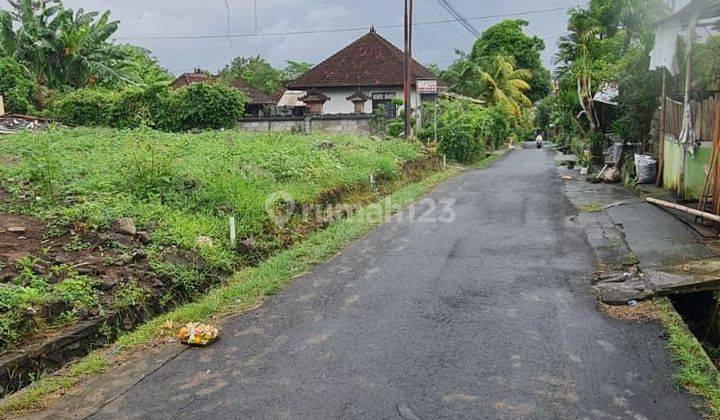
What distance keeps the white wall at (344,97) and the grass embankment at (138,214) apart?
18.7 metres

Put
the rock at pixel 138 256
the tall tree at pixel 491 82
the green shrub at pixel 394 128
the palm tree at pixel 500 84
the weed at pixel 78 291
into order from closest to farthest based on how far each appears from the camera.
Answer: the weed at pixel 78 291 → the rock at pixel 138 256 → the green shrub at pixel 394 128 → the palm tree at pixel 500 84 → the tall tree at pixel 491 82

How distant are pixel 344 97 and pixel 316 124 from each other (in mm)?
10045

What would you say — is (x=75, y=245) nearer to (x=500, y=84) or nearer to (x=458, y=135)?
(x=458, y=135)

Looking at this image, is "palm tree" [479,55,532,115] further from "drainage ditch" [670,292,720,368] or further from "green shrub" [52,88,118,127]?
"drainage ditch" [670,292,720,368]

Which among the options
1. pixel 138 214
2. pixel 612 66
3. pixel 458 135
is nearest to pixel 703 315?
pixel 138 214

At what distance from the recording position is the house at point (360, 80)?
102ft

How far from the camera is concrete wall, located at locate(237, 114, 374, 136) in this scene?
22.5m

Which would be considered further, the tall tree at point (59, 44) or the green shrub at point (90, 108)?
the tall tree at point (59, 44)

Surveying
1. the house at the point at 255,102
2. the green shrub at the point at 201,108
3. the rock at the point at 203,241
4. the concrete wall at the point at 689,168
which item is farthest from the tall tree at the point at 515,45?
the rock at the point at 203,241

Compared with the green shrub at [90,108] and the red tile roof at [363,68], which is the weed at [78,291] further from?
the red tile roof at [363,68]

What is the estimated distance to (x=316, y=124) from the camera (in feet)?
73.6

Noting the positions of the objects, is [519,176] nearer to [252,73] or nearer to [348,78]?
[348,78]

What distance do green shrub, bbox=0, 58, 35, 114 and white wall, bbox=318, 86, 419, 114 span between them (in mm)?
14475

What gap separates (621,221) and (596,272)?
3048 millimetres
